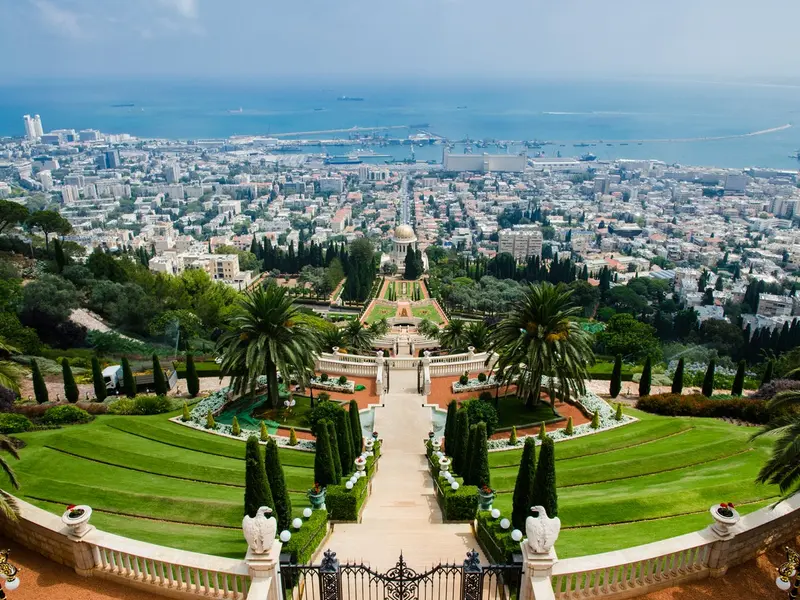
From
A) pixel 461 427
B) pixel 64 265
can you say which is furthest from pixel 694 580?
pixel 64 265

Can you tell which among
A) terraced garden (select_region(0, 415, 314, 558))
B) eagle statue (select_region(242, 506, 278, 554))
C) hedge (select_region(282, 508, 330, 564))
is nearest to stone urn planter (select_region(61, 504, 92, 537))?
terraced garden (select_region(0, 415, 314, 558))

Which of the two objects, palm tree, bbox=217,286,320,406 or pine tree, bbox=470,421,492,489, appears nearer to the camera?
pine tree, bbox=470,421,492,489

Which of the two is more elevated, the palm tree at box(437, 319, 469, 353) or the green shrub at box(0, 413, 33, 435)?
the green shrub at box(0, 413, 33, 435)

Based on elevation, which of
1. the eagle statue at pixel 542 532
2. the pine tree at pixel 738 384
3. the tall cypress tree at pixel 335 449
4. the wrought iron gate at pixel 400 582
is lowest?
the pine tree at pixel 738 384

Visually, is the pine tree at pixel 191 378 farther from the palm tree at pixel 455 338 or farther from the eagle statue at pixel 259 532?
the eagle statue at pixel 259 532

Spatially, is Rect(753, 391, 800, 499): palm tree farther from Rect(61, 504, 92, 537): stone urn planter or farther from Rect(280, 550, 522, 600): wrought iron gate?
Rect(61, 504, 92, 537): stone urn planter

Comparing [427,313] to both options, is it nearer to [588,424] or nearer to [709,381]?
[709,381]

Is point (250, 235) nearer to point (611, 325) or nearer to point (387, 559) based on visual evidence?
point (611, 325)

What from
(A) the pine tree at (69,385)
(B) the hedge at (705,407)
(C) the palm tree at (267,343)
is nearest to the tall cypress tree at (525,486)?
(C) the palm tree at (267,343)
